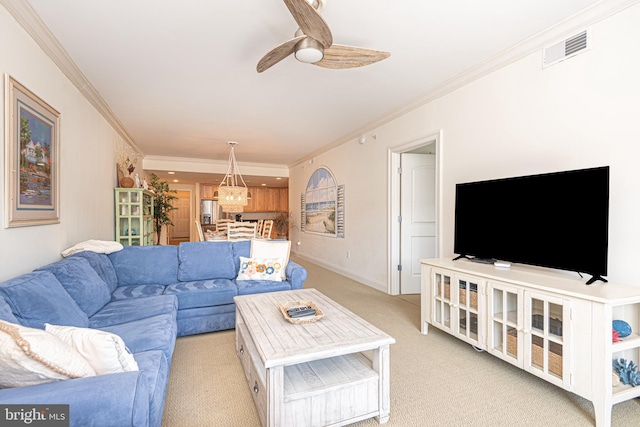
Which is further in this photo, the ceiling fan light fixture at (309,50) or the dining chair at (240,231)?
the dining chair at (240,231)

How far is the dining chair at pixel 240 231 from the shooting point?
16.7ft

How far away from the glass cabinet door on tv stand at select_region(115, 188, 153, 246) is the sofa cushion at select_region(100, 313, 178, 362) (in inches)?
116

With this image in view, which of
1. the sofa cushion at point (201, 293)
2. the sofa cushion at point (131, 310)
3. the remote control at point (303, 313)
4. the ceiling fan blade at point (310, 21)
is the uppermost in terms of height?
the ceiling fan blade at point (310, 21)

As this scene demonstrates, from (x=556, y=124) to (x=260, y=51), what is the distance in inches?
94.7

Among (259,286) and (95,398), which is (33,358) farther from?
(259,286)

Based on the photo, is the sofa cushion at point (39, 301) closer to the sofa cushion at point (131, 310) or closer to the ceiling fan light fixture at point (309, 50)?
the sofa cushion at point (131, 310)

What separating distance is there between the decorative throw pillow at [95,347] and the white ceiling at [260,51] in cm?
196

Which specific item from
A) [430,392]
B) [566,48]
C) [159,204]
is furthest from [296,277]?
[159,204]

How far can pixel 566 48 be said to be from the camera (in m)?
2.23

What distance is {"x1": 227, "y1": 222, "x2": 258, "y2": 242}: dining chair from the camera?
509 cm

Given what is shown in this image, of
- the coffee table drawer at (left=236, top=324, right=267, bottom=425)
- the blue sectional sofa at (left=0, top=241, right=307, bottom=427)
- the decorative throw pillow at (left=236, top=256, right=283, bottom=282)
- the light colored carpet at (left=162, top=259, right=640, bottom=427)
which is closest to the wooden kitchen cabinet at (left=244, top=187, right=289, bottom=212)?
the blue sectional sofa at (left=0, top=241, right=307, bottom=427)

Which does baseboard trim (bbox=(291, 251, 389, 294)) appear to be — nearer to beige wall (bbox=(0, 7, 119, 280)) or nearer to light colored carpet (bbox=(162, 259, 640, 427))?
light colored carpet (bbox=(162, 259, 640, 427))

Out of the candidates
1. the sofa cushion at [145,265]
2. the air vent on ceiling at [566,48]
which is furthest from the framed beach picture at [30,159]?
the air vent on ceiling at [566,48]

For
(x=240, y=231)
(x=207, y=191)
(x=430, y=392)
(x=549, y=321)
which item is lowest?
(x=430, y=392)
